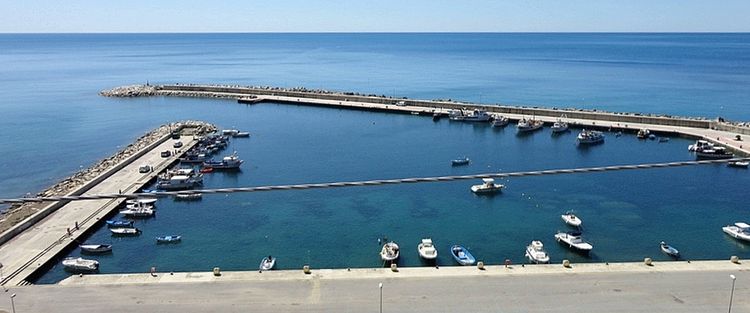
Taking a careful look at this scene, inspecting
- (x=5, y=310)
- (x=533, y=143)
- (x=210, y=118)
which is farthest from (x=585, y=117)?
(x=5, y=310)

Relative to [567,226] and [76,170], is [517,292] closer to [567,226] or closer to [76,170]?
[567,226]

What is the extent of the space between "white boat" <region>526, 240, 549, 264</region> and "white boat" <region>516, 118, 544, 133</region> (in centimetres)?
3500

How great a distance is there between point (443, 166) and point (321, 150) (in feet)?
43.9

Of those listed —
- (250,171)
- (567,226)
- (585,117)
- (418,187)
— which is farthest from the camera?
(585,117)

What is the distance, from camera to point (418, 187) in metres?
43.7

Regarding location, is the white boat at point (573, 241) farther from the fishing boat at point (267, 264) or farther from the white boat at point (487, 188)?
the fishing boat at point (267, 264)

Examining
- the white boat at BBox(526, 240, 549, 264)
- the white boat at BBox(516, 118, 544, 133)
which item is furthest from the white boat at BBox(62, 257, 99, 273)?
the white boat at BBox(516, 118, 544, 133)

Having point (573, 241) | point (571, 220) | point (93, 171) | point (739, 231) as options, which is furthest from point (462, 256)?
point (93, 171)

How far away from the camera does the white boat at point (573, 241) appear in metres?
30.7

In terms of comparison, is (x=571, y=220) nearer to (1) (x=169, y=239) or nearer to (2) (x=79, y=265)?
(1) (x=169, y=239)

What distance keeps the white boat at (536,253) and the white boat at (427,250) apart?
16.4ft

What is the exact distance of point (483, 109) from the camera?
74625 millimetres

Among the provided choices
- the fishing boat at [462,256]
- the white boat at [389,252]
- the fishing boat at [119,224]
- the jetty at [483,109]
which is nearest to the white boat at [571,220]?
the fishing boat at [462,256]

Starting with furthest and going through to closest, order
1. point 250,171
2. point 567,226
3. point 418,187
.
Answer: point 250,171, point 418,187, point 567,226
